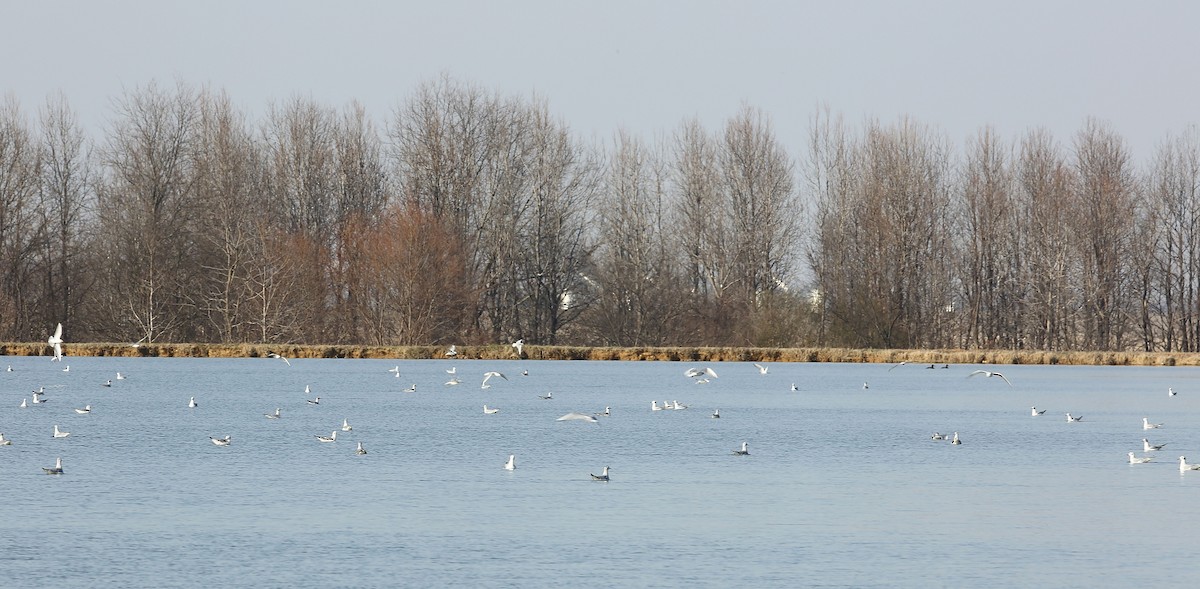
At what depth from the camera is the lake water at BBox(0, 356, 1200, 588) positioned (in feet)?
45.1

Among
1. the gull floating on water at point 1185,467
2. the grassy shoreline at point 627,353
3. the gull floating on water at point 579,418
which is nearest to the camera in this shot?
the gull floating on water at point 1185,467

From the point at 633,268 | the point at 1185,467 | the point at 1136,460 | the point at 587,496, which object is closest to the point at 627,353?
the point at 633,268

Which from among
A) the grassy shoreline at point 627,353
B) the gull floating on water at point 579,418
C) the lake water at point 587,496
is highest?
the grassy shoreline at point 627,353

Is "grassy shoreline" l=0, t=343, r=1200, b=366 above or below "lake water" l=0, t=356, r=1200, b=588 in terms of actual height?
above

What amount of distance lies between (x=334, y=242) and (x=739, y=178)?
17642 mm

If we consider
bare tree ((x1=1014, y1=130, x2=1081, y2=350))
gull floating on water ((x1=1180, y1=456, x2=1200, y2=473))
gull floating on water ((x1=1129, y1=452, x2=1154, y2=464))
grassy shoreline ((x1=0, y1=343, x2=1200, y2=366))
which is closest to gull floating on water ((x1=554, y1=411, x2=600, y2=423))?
gull floating on water ((x1=1129, y1=452, x2=1154, y2=464))

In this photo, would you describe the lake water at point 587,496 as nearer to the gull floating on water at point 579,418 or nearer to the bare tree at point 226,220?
the gull floating on water at point 579,418

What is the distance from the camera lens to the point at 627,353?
58.9 meters

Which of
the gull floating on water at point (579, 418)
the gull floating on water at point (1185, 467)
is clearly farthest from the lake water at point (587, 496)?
the gull floating on water at point (1185, 467)

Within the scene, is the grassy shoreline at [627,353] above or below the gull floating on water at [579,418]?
above

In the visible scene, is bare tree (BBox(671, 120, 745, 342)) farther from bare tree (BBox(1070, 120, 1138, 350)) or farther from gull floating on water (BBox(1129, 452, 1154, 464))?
gull floating on water (BBox(1129, 452, 1154, 464))

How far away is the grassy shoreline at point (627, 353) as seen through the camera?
182 feet

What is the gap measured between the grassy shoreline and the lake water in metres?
17.9

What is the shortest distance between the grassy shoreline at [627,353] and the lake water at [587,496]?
1787 centimetres
